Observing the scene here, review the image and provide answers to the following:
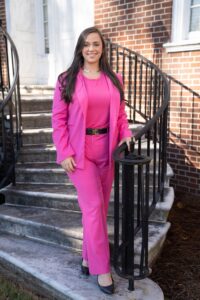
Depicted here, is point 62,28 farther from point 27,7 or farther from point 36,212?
point 36,212

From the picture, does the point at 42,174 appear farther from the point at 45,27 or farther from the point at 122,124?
the point at 45,27

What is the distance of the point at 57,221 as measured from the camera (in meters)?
3.15

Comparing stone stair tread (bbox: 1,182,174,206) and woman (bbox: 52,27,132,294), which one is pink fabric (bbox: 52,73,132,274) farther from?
stone stair tread (bbox: 1,182,174,206)

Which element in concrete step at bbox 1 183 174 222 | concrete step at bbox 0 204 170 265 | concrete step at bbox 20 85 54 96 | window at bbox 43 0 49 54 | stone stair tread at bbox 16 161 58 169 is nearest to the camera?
concrete step at bbox 0 204 170 265

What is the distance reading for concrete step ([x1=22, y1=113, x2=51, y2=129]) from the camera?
458 cm

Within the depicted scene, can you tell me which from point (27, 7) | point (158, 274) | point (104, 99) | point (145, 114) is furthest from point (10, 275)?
point (27, 7)

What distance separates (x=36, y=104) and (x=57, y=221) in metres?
2.25

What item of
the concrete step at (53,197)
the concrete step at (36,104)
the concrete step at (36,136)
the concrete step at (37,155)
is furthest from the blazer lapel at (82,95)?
the concrete step at (36,104)

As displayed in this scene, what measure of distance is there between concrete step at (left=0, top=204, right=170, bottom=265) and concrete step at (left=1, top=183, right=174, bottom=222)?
61 mm

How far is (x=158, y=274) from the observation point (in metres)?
2.77

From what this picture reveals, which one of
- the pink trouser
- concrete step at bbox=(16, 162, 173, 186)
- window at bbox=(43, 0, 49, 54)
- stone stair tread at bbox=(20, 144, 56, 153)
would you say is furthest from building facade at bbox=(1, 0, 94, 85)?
the pink trouser

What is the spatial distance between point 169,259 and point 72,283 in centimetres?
94

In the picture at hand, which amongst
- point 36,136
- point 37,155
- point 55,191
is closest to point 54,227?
Result: point 55,191

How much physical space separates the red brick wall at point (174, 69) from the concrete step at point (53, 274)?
2.23 meters
